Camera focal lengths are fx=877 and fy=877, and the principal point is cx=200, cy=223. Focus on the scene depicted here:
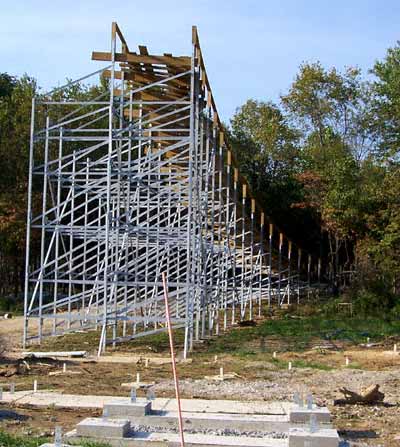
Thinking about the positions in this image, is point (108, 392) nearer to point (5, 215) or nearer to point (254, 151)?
point (5, 215)

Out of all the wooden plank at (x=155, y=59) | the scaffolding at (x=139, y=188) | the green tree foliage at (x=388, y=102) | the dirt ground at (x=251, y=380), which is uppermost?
the green tree foliage at (x=388, y=102)

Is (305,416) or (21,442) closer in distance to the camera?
(21,442)

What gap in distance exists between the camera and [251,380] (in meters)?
14.6

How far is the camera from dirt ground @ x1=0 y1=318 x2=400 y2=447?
34.3 ft

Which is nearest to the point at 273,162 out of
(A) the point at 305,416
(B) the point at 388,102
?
(B) the point at 388,102

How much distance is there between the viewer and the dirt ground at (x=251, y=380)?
1046 cm

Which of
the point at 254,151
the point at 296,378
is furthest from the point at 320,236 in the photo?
the point at 296,378

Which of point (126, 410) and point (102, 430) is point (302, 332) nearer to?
point (126, 410)

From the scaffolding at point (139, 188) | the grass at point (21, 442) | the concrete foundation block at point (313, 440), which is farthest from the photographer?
the scaffolding at point (139, 188)

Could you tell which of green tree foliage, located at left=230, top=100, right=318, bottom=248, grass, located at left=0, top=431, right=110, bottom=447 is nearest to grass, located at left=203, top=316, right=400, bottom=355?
grass, located at left=0, top=431, right=110, bottom=447

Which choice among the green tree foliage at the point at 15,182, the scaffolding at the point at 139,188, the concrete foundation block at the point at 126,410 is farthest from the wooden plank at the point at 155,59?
the green tree foliage at the point at 15,182

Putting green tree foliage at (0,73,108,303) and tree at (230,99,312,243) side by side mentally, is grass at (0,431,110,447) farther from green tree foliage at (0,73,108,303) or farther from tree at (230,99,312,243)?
tree at (230,99,312,243)

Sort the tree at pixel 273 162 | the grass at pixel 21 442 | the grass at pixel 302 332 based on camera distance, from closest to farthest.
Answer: the grass at pixel 21 442, the grass at pixel 302 332, the tree at pixel 273 162

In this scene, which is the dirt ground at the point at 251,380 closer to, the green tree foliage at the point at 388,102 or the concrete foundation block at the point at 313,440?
the concrete foundation block at the point at 313,440
